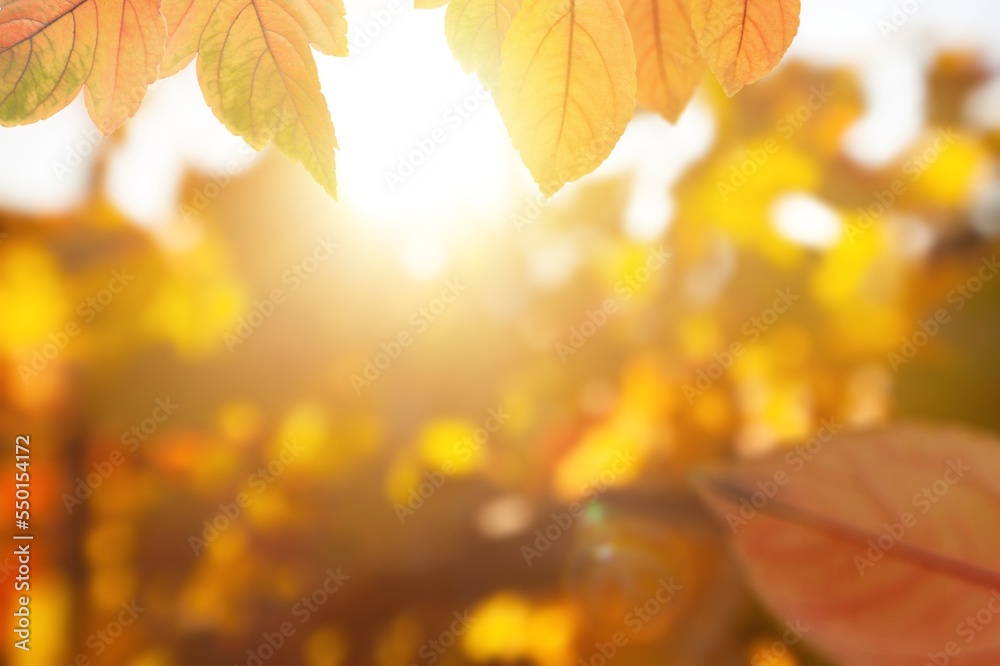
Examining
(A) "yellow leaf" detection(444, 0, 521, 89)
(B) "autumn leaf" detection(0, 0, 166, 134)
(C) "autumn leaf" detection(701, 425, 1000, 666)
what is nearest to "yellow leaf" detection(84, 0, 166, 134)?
(B) "autumn leaf" detection(0, 0, 166, 134)

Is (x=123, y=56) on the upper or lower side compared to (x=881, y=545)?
upper

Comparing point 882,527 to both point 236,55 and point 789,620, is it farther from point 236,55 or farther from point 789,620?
point 236,55

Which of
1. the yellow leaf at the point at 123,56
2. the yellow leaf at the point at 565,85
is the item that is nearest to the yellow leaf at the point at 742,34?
the yellow leaf at the point at 565,85

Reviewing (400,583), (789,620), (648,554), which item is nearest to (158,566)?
(400,583)

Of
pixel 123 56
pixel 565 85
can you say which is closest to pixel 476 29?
pixel 565 85

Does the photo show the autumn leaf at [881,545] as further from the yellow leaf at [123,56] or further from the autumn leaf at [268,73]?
the yellow leaf at [123,56]

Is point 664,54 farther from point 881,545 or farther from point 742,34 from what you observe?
point 881,545

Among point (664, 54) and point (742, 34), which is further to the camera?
point (664, 54)
